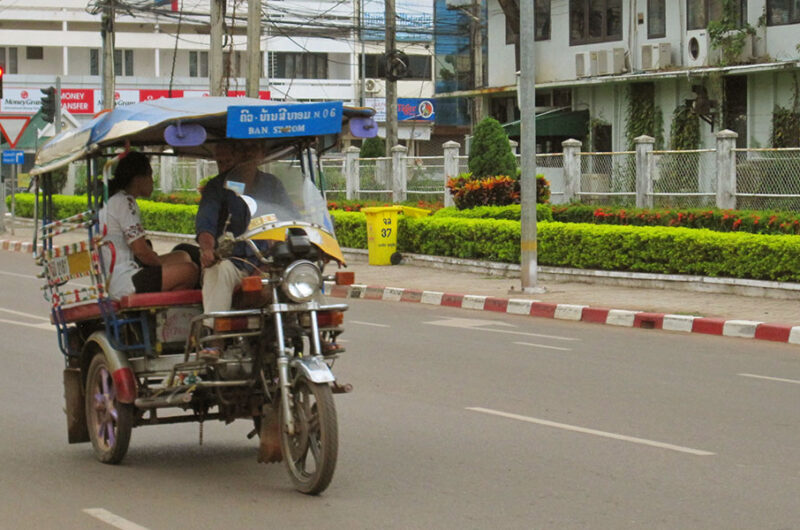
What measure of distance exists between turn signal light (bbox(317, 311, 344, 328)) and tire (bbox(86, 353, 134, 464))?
1268 mm

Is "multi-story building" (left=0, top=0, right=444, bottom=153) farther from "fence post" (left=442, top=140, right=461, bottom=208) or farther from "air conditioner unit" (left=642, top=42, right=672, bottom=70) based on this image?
"fence post" (left=442, top=140, right=461, bottom=208)

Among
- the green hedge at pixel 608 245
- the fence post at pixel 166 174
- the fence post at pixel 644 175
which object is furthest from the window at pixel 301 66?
the fence post at pixel 644 175

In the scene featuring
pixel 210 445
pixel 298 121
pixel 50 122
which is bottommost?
pixel 210 445

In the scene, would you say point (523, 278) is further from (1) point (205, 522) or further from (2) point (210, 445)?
(1) point (205, 522)

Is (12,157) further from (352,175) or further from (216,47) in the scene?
(352,175)

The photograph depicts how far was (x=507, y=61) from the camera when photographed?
36.0 meters

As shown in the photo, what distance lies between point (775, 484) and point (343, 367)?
17.9 feet

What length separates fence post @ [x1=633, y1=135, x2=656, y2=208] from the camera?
21.6 meters

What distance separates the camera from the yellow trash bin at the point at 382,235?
75.8ft

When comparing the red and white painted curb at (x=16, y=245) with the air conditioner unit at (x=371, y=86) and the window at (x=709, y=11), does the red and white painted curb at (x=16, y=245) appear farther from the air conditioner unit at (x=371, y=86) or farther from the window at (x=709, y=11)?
the air conditioner unit at (x=371, y=86)

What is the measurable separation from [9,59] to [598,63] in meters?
46.3

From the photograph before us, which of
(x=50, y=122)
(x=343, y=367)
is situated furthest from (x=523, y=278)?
(x=50, y=122)

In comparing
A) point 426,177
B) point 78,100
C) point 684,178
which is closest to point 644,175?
point 684,178

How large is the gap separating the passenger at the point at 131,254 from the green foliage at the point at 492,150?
16.2m
